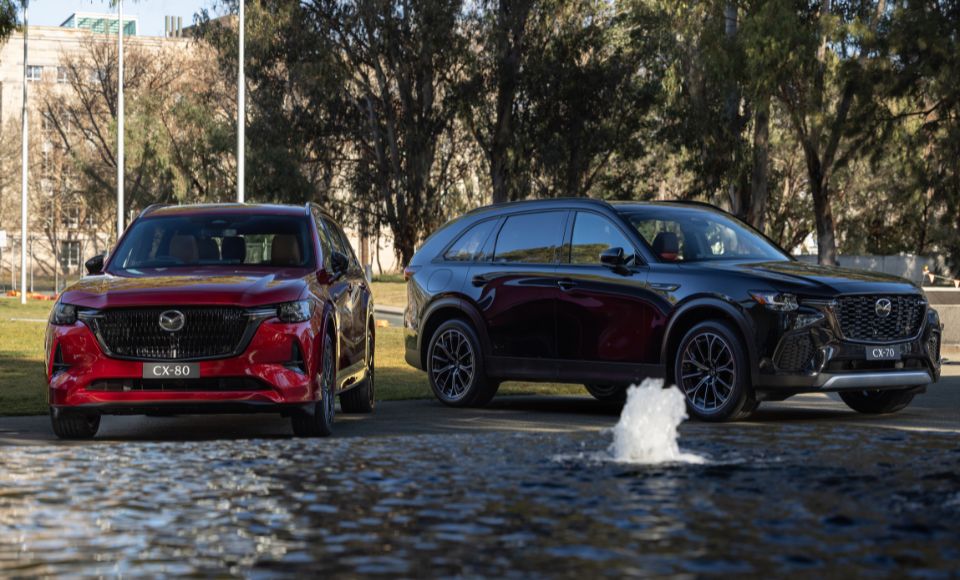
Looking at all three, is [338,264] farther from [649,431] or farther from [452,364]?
[649,431]

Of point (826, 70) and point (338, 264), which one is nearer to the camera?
point (338, 264)

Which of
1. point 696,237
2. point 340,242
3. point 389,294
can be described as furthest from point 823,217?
point 696,237

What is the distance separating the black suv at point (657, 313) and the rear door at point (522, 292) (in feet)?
0.04

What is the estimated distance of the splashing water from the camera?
9.01 meters

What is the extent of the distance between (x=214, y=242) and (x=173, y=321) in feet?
6.38

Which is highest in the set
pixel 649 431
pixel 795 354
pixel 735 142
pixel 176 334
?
pixel 735 142

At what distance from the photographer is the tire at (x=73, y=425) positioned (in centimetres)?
1180

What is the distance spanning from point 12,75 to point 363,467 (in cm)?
10563

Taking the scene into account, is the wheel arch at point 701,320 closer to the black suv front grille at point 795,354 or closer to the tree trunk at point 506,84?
the black suv front grille at point 795,354

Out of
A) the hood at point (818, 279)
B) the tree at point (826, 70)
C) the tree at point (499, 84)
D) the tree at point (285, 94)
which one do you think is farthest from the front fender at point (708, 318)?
the tree at point (499, 84)

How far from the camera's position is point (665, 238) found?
1376 centimetres

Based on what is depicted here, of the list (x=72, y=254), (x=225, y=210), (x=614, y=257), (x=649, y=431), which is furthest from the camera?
(x=72, y=254)

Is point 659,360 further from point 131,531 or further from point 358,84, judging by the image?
point 358,84

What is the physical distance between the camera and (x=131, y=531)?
21.1 feet
